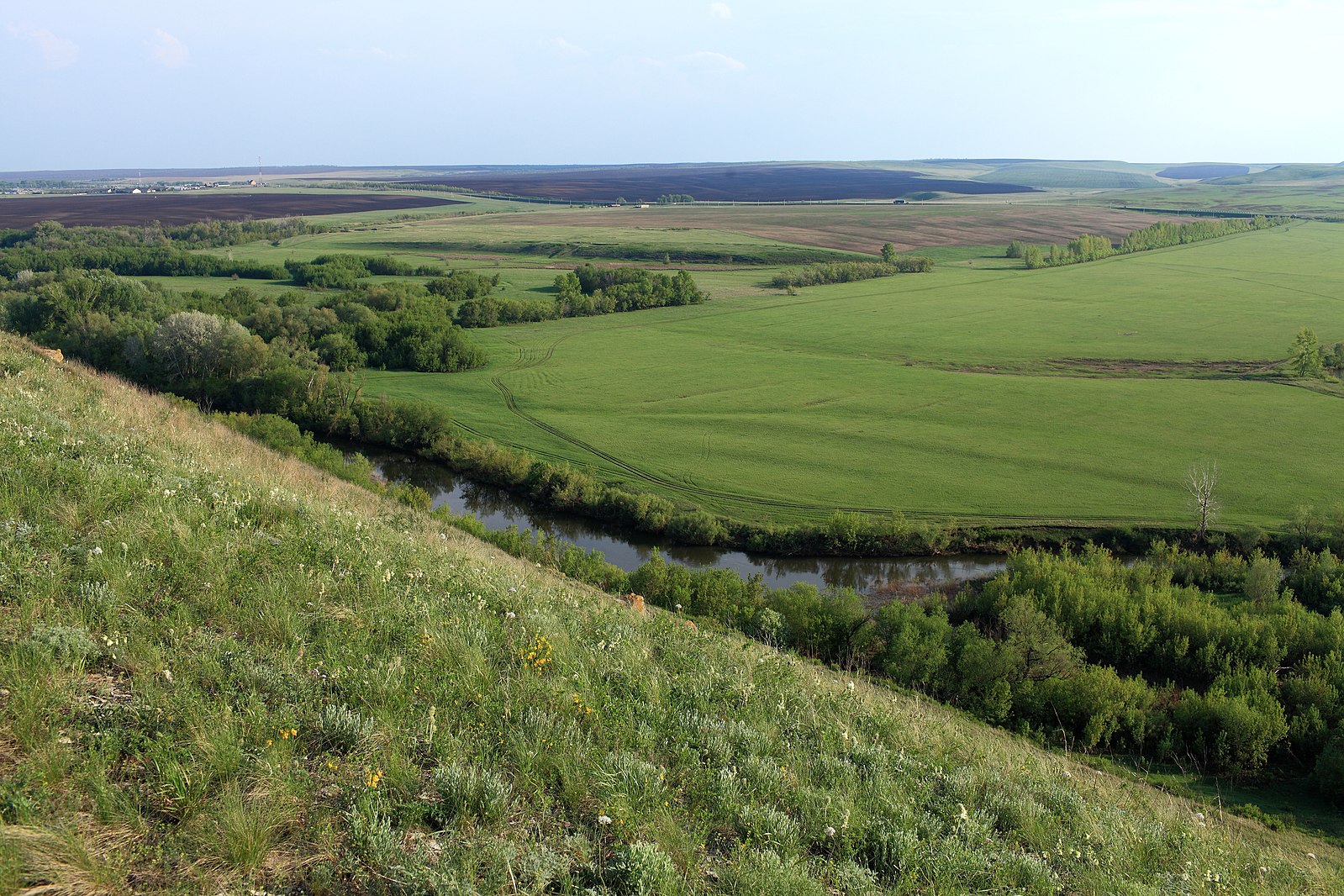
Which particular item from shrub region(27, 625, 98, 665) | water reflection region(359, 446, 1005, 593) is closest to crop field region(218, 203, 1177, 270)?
water reflection region(359, 446, 1005, 593)

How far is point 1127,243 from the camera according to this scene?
12125 cm

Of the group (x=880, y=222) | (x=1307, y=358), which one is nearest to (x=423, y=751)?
(x=1307, y=358)

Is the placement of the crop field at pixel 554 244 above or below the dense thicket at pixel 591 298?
above

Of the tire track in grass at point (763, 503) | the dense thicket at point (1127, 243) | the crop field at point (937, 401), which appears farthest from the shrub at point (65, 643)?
the dense thicket at point (1127, 243)

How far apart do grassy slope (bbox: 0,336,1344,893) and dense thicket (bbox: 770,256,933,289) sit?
293ft

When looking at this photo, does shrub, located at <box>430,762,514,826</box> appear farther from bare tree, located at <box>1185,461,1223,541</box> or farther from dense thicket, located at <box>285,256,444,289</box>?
dense thicket, located at <box>285,256,444,289</box>

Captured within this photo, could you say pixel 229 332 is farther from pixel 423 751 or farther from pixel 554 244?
pixel 554 244

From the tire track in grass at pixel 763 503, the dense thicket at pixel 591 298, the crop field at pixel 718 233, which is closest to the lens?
the tire track in grass at pixel 763 503

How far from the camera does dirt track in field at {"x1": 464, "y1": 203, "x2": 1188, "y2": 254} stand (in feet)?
420

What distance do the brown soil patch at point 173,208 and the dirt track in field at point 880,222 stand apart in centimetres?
3711

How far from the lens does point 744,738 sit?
7.64 metres

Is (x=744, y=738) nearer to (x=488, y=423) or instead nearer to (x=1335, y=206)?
(x=488, y=423)

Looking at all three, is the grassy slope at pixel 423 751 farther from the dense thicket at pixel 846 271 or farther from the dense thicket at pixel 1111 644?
the dense thicket at pixel 846 271

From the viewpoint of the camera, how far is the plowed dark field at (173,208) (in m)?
128
